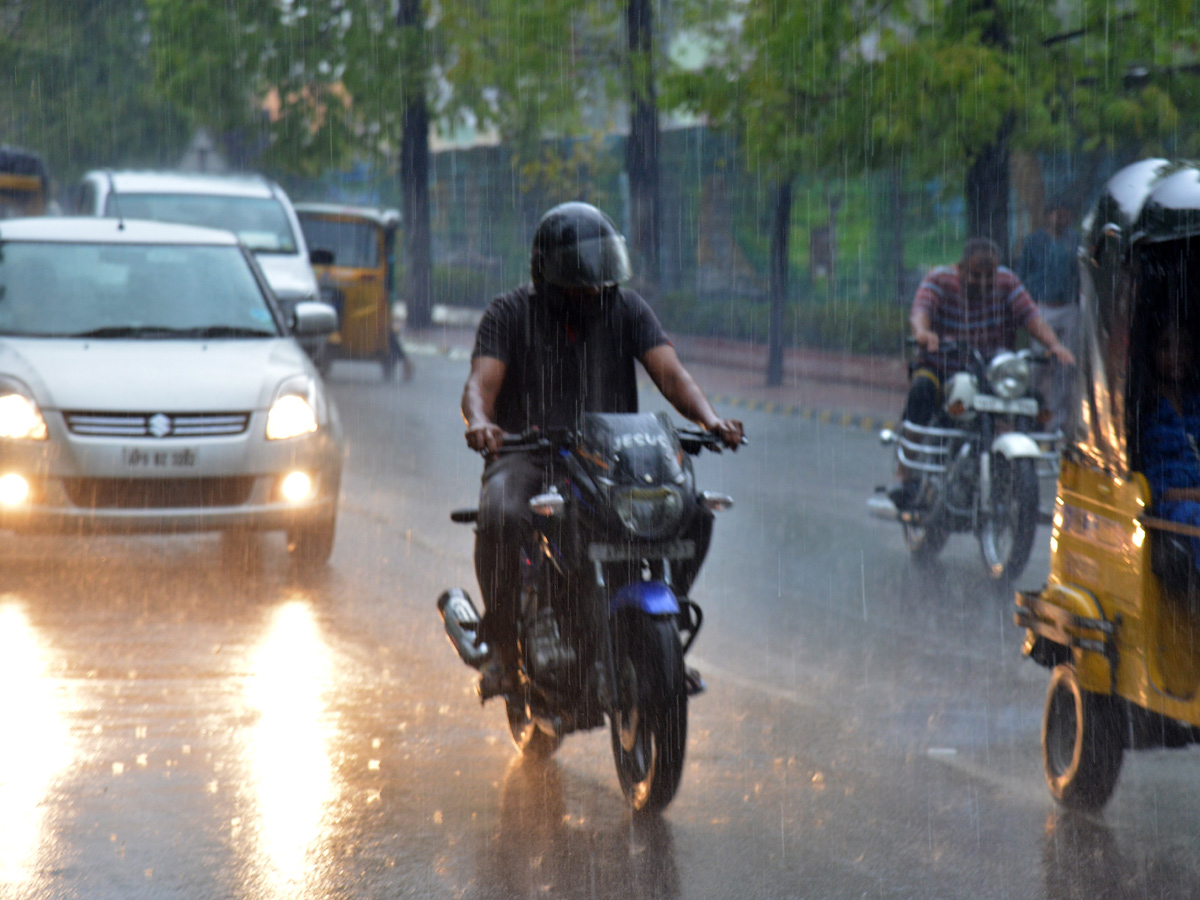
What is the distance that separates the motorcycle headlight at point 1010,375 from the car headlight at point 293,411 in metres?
3.52

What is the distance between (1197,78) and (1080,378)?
35.9 feet

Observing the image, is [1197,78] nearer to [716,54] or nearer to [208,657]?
[716,54]

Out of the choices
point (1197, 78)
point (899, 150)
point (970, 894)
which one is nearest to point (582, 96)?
point (899, 150)

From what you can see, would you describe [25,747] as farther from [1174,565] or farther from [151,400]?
[1174,565]

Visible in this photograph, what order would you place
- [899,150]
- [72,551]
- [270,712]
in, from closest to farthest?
[270,712] < [72,551] < [899,150]

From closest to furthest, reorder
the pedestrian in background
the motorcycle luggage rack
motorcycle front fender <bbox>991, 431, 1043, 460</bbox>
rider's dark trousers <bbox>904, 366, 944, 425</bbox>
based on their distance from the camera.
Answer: motorcycle front fender <bbox>991, 431, 1043, 460</bbox> → the motorcycle luggage rack → rider's dark trousers <bbox>904, 366, 944, 425</bbox> → the pedestrian in background

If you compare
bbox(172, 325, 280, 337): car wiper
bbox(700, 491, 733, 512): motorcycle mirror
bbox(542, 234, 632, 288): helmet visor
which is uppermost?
bbox(542, 234, 632, 288): helmet visor

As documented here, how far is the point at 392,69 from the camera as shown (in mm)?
31953

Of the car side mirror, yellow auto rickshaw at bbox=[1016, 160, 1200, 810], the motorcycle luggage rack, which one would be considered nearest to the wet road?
Answer: yellow auto rickshaw at bbox=[1016, 160, 1200, 810]

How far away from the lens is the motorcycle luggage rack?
9.44m

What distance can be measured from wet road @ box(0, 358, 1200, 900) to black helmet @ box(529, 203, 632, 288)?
151 cm

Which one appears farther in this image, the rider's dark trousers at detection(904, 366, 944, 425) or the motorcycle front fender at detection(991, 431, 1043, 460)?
the rider's dark trousers at detection(904, 366, 944, 425)

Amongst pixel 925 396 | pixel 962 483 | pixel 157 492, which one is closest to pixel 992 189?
pixel 925 396

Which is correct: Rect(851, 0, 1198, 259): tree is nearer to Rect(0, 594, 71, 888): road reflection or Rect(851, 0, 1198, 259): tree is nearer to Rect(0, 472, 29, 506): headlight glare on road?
Rect(0, 472, 29, 506): headlight glare on road
